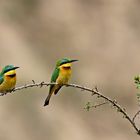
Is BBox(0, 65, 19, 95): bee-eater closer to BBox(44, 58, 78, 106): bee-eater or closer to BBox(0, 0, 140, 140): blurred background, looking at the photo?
BBox(44, 58, 78, 106): bee-eater

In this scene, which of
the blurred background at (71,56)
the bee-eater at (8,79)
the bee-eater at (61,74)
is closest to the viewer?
the bee-eater at (8,79)

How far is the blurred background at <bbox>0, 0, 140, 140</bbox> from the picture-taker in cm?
1409

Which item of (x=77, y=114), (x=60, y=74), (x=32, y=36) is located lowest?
(x=77, y=114)

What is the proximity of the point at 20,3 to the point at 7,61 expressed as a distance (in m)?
2.64

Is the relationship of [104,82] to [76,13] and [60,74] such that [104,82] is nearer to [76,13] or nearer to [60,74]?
[76,13]

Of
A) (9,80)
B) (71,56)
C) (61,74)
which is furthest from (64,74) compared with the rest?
(71,56)

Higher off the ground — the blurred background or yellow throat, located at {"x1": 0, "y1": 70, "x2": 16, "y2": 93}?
yellow throat, located at {"x1": 0, "y1": 70, "x2": 16, "y2": 93}

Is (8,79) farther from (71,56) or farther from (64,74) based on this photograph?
(71,56)

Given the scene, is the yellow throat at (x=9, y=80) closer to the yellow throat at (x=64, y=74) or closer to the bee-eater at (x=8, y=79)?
the bee-eater at (x=8, y=79)

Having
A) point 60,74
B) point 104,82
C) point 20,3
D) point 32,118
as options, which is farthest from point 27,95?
point 60,74

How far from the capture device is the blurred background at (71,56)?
14.1 m

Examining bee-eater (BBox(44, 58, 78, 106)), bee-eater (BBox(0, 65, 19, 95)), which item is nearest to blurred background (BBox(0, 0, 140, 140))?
bee-eater (BBox(44, 58, 78, 106))

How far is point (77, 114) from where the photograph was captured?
14727 millimetres

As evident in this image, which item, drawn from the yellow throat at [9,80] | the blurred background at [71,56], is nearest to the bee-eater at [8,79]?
the yellow throat at [9,80]
